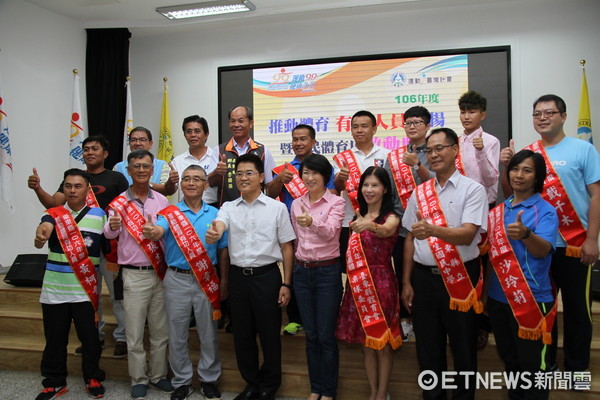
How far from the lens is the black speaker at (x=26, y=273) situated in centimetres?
349

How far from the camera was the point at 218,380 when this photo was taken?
103 inches

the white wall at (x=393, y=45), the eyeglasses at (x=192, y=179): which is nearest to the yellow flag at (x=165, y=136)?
the white wall at (x=393, y=45)

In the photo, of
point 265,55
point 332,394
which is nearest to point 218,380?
point 332,394

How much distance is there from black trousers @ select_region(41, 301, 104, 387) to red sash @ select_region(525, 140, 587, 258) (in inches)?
98.0

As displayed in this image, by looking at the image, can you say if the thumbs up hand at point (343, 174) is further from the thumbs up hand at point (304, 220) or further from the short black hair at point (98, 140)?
the short black hair at point (98, 140)

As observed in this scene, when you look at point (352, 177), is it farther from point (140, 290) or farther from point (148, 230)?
point (140, 290)

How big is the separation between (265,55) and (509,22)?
2.40 metres

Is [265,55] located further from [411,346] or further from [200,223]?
[411,346]

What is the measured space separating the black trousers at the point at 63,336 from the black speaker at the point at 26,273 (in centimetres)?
115

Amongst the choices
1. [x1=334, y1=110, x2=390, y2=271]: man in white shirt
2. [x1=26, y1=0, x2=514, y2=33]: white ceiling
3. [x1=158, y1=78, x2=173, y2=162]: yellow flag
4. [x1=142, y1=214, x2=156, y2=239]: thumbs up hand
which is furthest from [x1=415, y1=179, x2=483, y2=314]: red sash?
[x1=158, y1=78, x2=173, y2=162]: yellow flag

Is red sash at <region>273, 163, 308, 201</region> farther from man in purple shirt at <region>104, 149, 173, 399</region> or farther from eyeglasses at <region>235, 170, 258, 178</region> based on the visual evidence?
man in purple shirt at <region>104, 149, 173, 399</region>

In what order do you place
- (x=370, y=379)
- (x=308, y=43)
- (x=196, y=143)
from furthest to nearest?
(x=308, y=43), (x=196, y=143), (x=370, y=379)

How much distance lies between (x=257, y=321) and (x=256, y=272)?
0.26 meters

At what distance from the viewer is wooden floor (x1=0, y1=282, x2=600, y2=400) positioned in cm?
245
